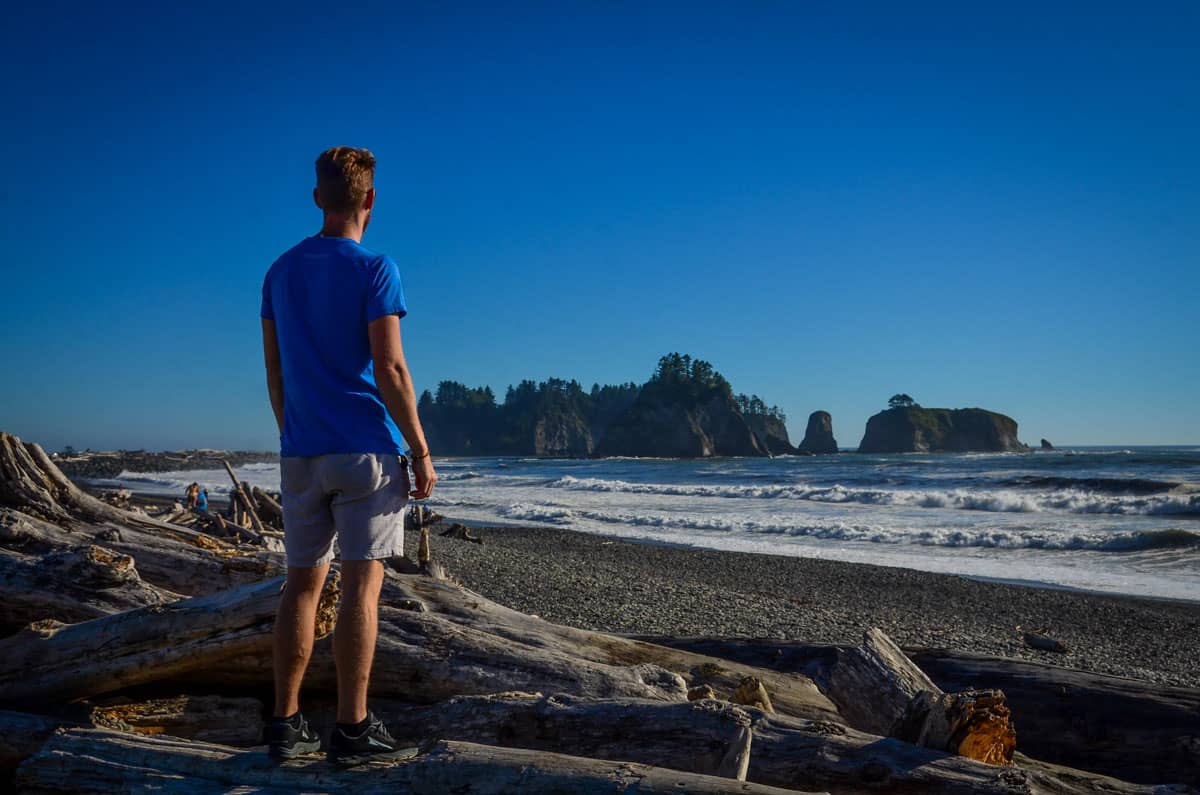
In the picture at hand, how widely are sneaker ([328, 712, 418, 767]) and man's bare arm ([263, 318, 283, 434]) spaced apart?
4.08ft

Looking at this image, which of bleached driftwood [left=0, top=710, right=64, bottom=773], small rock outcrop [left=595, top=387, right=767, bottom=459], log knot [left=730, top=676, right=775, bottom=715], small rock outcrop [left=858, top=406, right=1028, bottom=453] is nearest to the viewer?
bleached driftwood [left=0, top=710, right=64, bottom=773]

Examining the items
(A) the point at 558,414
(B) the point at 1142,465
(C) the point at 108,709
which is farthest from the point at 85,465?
(A) the point at 558,414

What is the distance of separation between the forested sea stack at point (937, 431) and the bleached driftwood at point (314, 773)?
354ft

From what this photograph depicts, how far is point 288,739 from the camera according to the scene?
2641mm

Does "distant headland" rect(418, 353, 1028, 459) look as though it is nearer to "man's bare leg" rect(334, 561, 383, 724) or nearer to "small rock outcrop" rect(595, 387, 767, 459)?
"small rock outcrop" rect(595, 387, 767, 459)

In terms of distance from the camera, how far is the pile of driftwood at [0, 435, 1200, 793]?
2584mm

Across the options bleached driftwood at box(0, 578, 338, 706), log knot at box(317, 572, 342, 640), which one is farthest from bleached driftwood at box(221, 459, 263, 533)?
log knot at box(317, 572, 342, 640)

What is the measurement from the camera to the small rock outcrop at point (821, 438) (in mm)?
128375

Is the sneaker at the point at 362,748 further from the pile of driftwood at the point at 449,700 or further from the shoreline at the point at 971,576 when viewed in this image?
the shoreline at the point at 971,576

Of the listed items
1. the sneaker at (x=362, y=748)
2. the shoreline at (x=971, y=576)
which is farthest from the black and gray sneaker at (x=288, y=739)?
the shoreline at (x=971, y=576)

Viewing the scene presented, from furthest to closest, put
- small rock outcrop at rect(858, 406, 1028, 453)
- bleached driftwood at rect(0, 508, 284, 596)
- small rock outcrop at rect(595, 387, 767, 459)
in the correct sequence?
small rock outcrop at rect(595, 387, 767, 459), small rock outcrop at rect(858, 406, 1028, 453), bleached driftwood at rect(0, 508, 284, 596)

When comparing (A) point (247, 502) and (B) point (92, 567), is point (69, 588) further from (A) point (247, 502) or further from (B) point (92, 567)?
(A) point (247, 502)

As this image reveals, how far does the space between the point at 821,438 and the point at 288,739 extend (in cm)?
13245

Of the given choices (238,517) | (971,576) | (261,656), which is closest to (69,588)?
(261,656)
